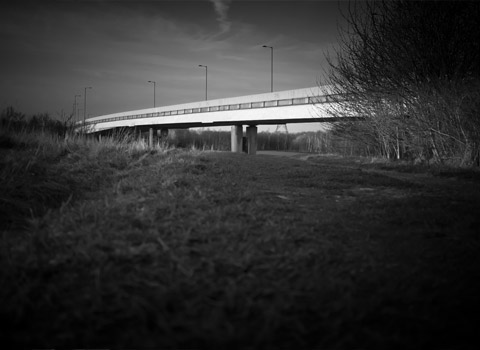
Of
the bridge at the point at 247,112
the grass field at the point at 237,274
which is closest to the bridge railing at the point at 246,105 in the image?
the bridge at the point at 247,112

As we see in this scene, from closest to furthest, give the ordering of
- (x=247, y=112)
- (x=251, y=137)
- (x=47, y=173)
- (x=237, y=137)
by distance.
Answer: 1. (x=47, y=173)
2. (x=247, y=112)
3. (x=251, y=137)
4. (x=237, y=137)

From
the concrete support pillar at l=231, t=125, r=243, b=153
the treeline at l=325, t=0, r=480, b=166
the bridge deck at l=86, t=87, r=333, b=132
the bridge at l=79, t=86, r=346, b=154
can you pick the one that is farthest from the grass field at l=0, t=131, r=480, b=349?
the concrete support pillar at l=231, t=125, r=243, b=153

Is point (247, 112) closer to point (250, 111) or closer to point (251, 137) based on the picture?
point (250, 111)

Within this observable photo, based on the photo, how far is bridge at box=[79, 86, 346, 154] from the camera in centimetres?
2103

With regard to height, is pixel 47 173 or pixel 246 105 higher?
pixel 246 105

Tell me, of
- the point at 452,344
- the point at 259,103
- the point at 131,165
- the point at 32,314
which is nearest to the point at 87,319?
the point at 32,314

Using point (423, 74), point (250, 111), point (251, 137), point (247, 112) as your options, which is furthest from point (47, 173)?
point (251, 137)

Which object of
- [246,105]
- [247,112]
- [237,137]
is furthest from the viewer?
[237,137]

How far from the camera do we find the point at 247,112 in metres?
27.5

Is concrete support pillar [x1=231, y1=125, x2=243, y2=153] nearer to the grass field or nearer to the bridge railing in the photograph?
the bridge railing

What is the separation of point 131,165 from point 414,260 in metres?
5.92

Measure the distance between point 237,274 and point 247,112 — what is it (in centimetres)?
2652

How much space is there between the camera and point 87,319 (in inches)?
55.2

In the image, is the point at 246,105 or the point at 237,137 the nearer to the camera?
the point at 246,105
